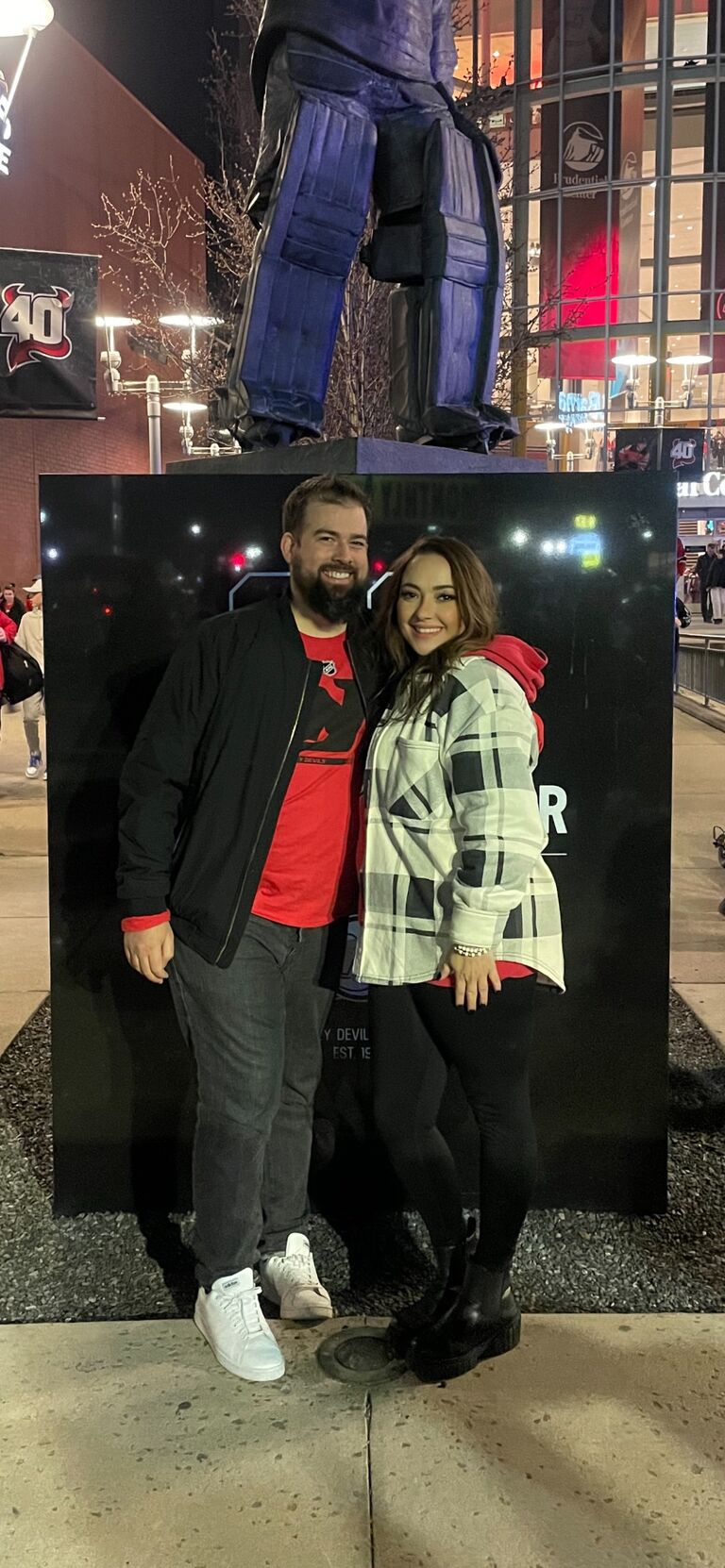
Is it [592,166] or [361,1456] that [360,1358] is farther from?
[592,166]

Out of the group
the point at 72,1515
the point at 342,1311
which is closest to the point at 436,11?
the point at 342,1311

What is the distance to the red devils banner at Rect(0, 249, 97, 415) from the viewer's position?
12.0m

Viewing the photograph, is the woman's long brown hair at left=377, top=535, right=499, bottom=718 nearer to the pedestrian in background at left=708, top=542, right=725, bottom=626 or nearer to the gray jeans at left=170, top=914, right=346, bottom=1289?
the gray jeans at left=170, top=914, right=346, bottom=1289

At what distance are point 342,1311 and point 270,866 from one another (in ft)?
3.65

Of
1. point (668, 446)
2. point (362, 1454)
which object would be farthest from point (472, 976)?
point (668, 446)

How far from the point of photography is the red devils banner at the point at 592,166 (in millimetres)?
31969

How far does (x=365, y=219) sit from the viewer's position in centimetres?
388

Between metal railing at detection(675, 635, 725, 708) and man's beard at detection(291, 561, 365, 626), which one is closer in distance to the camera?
man's beard at detection(291, 561, 365, 626)

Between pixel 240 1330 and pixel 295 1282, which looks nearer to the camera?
pixel 240 1330

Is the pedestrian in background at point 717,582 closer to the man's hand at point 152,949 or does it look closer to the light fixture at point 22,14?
the light fixture at point 22,14

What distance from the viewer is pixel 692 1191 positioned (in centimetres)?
350

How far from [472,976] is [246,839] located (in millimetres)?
530

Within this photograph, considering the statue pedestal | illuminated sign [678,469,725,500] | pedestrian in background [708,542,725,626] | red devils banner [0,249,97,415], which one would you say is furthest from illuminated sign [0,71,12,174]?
illuminated sign [678,469,725,500]

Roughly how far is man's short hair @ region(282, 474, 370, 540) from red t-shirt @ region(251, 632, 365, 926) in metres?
0.24
